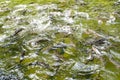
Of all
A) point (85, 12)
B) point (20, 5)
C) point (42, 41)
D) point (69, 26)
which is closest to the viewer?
point (42, 41)

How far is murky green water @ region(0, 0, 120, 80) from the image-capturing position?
289 centimetres

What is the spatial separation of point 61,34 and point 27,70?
2.74 feet

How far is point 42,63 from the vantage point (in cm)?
304

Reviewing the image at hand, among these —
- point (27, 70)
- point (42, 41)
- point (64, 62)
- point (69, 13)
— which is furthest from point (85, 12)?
point (27, 70)

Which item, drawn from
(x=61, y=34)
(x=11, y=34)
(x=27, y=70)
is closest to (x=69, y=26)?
(x=61, y=34)

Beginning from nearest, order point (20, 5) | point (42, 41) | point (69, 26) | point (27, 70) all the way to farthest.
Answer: point (27, 70) → point (42, 41) → point (69, 26) → point (20, 5)

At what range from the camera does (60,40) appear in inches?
136

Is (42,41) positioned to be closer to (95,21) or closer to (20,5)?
(95,21)

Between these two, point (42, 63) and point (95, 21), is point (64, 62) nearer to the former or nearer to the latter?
point (42, 63)

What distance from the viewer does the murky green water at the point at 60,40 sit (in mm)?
2895

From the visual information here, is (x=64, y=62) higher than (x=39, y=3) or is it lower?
lower

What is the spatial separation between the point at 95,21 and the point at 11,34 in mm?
1171

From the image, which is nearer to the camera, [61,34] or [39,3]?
[61,34]

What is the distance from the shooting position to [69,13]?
163 inches
